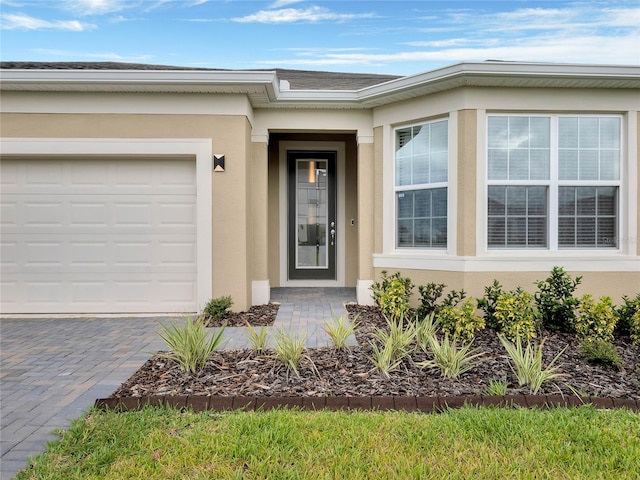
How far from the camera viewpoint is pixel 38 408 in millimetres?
3072

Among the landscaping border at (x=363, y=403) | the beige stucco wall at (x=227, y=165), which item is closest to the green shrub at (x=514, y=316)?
the landscaping border at (x=363, y=403)

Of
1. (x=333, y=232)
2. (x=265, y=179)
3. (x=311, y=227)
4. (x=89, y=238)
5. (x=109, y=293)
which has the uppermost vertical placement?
(x=265, y=179)

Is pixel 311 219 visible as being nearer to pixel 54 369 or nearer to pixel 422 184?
pixel 422 184

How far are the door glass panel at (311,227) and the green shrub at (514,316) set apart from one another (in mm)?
4109

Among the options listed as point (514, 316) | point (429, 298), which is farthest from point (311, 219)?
point (514, 316)

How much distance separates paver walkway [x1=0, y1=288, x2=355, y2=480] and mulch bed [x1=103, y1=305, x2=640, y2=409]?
0.35 m

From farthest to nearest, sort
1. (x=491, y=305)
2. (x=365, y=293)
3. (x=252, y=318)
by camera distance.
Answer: (x=365, y=293) → (x=252, y=318) → (x=491, y=305)

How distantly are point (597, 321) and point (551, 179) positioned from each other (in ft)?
6.96

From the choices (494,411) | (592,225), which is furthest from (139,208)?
(592,225)

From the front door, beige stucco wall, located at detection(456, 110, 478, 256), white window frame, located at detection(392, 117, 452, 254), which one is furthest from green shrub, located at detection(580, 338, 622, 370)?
the front door

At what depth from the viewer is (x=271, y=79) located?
5.88 metres

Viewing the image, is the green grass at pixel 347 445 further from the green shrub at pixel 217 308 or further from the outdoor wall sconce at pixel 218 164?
the outdoor wall sconce at pixel 218 164

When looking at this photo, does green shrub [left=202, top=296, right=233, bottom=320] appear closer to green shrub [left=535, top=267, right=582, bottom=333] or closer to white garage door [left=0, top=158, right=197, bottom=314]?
white garage door [left=0, top=158, right=197, bottom=314]

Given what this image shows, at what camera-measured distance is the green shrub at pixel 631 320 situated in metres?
4.67
